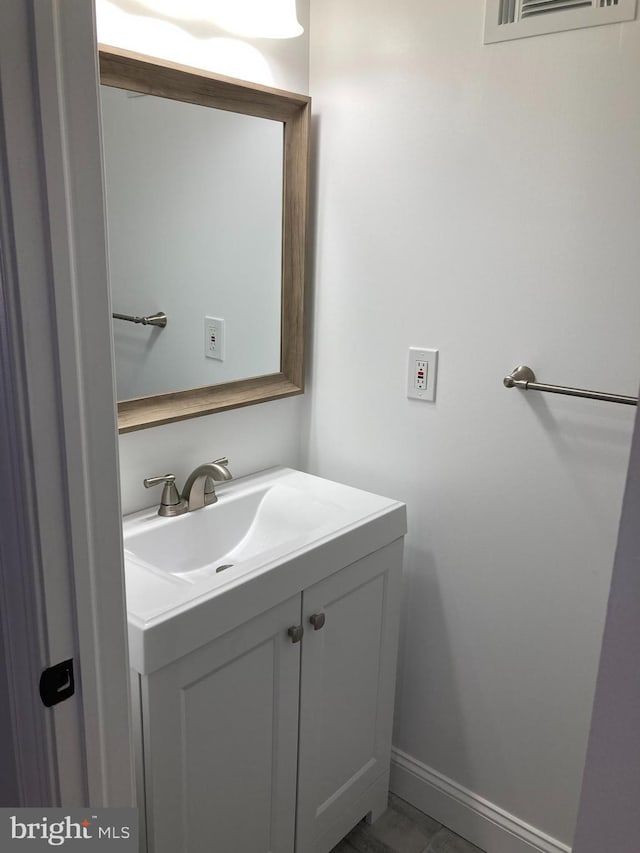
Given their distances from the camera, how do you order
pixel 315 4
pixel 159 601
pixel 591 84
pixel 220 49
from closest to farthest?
pixel 159 601, pixel 591 84, pixel 220 49, pixel 315 4

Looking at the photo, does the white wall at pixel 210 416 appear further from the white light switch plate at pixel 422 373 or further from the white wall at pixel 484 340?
the white light switch plate at pixel 422 373

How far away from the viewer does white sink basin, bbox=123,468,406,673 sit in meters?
1.18

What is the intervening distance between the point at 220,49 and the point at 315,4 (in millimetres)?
312

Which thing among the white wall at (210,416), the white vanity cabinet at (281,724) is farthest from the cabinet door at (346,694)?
the white wall at (210,416)

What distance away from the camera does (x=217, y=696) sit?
50.1 inches

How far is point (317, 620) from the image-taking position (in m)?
1.44

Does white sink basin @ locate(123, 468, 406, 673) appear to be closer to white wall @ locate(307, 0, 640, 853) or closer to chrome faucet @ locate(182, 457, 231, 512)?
→ chrome faucet @ locate(182, 457, 231, 512)

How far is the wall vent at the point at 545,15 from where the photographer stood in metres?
1.29

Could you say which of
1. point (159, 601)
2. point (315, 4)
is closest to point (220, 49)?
point (315, 4)

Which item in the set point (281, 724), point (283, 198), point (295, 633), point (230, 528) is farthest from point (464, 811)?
→ point (283, 198)

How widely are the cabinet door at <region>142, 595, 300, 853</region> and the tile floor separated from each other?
315 millimetres

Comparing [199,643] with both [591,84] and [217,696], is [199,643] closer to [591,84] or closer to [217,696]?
[217,696]

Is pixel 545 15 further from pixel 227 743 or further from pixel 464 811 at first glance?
pixel 464 811

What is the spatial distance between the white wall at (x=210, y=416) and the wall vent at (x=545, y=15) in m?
0.47
